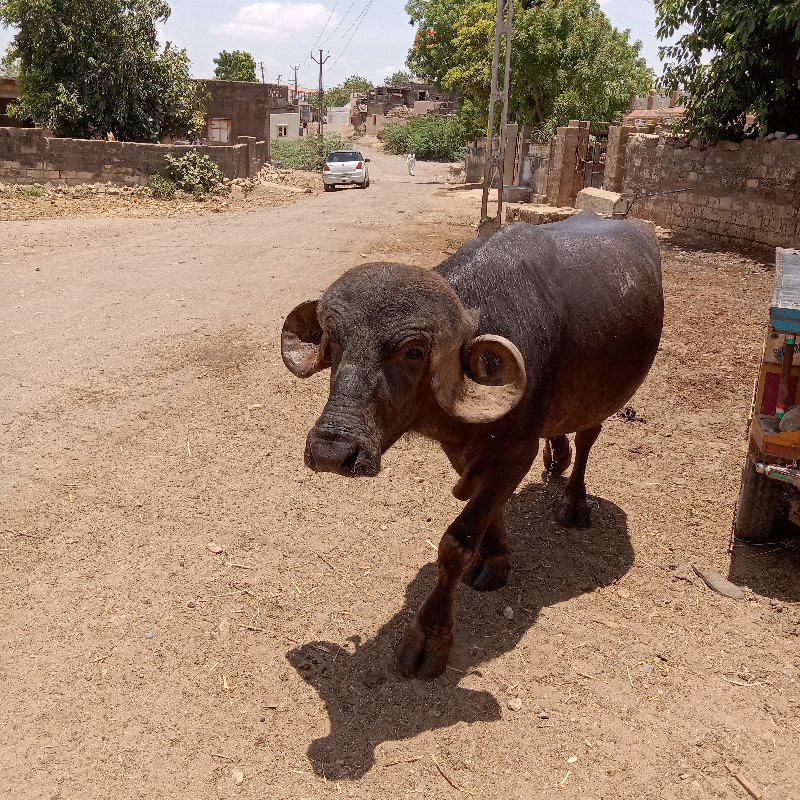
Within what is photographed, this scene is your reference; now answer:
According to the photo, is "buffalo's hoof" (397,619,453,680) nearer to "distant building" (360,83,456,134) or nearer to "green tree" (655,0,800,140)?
"green tree" (655,0,800,140)

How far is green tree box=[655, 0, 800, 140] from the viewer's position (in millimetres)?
12461

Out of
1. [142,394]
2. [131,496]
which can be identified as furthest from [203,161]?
[131,496]

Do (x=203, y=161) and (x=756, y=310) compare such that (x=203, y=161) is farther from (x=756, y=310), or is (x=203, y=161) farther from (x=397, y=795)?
(x=397, y=795)

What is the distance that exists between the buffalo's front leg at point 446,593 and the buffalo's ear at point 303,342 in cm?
91

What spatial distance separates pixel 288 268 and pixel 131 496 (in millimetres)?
7069

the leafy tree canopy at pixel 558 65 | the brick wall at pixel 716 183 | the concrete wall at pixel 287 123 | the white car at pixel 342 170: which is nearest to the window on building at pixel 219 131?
the white car at pixel 342 170

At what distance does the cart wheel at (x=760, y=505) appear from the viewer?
430cm

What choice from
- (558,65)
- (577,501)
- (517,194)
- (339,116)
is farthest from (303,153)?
(339,116)

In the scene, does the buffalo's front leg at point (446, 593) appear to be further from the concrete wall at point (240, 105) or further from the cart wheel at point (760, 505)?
the concrete wall at point (240, 105)

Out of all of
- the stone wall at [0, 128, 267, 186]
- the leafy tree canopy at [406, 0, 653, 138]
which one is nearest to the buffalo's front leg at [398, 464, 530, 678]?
the stone wall at [0, 128, 267, 186]

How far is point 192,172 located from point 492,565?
17993 millimetres

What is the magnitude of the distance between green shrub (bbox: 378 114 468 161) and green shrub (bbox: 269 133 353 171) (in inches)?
428

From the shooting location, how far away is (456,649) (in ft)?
11.9

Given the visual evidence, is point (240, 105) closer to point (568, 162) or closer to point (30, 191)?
point (30, 191)
